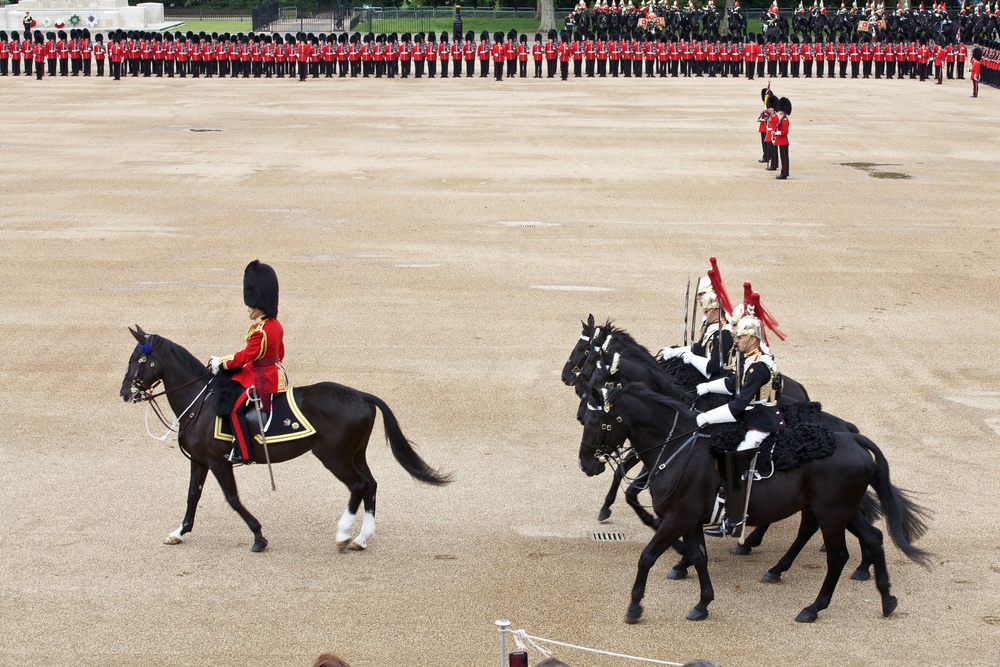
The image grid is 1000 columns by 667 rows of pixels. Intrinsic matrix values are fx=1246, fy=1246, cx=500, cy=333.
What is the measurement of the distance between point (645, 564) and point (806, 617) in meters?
1.03

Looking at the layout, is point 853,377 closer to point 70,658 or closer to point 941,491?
point 941,491

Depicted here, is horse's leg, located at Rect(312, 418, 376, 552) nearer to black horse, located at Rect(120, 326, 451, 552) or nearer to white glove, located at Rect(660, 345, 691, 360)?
black horse, located at Rect(120, 326, 451, 552)

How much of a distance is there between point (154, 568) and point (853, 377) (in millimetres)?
7034

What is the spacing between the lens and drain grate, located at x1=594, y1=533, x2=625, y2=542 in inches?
344

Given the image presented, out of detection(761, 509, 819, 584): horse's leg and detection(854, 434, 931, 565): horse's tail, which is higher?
detection(854, 434, 931, 565): horse's tail

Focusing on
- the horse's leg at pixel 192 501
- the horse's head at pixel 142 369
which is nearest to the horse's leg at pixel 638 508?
the horse's leg at pixel 192 501

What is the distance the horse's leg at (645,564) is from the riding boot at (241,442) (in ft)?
9.10

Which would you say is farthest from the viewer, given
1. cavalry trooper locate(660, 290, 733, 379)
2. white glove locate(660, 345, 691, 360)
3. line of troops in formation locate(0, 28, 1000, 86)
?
line of troops in formation locate(0, 28, 1000, 86)

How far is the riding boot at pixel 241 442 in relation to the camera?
840 centimetres

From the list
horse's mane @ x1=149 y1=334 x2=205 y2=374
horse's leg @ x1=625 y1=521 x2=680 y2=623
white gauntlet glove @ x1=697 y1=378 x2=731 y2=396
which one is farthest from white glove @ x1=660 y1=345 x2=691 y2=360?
horse's mane @ x1=149 y1=334 x2=205 y2=374

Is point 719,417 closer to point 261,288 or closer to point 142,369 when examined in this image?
point 261,288

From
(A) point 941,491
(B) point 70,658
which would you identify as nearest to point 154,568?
(B) point 70,658

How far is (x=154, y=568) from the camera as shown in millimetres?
8219

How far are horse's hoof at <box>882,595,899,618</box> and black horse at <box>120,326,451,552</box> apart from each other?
3.17 m
